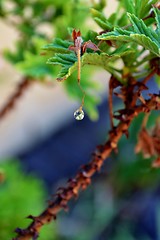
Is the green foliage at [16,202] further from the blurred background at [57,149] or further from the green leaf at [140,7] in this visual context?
the green leaf at [140,7]

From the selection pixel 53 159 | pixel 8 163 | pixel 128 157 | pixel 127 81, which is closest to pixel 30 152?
pixel 53 159

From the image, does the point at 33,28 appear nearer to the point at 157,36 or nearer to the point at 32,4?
the point at 32,4

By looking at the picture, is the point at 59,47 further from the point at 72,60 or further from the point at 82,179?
the point at 82,179

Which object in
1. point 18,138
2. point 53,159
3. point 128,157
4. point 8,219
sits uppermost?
point 18,138

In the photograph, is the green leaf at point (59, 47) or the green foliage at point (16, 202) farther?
the green foliage at point (16, 202)

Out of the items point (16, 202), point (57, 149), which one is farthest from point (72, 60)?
point (57, 149)

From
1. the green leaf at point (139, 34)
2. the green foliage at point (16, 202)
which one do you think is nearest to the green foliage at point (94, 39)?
the green leaf at point (139, 34)

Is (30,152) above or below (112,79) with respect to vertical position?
above

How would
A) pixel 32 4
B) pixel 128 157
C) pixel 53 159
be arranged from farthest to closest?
pixel 53 159 < pixel 128 157 < pixel 32 4
